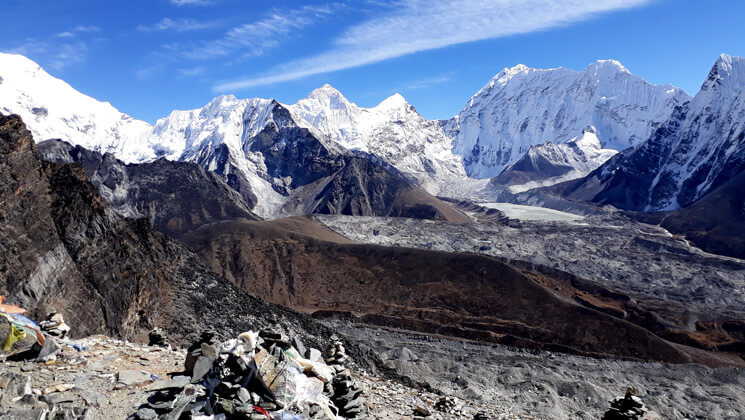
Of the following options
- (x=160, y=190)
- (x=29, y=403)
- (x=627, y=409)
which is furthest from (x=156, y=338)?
(x=160, y=190)

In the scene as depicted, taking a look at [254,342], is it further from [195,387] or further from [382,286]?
[382,286]

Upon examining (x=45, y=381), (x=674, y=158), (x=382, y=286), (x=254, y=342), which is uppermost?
(x=674, y=158)

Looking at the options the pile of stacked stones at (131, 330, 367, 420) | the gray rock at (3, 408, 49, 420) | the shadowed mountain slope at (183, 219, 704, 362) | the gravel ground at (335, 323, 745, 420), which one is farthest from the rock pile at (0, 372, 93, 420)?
the shadowed mountain slope at (183, 219, 704, 362)

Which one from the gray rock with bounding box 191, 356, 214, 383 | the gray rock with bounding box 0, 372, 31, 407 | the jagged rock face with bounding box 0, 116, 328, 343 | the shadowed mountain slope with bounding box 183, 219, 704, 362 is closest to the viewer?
the gray rock with bounding box 0, 372, 31, 407

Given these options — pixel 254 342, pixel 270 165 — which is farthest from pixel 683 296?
pixel 270 165

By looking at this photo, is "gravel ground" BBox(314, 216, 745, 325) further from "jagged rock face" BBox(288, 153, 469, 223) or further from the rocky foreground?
the rocky foreground

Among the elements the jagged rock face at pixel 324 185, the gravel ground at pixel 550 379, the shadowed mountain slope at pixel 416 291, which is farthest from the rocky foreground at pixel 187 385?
the jagged rock face at pixel 324 185

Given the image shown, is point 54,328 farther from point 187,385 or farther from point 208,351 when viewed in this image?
point 187,385
